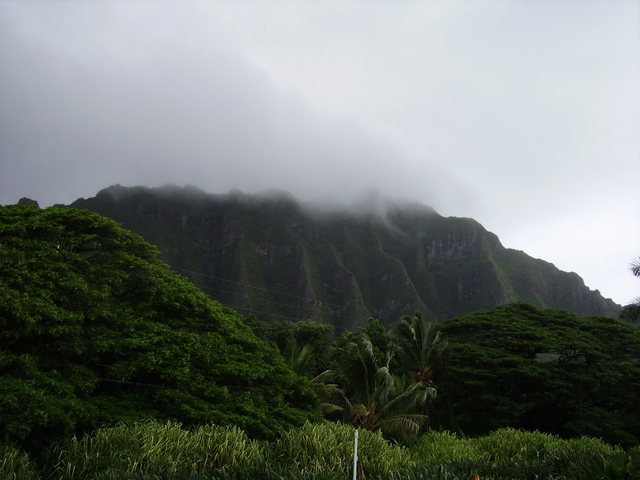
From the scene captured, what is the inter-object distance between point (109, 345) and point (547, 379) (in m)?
19.7

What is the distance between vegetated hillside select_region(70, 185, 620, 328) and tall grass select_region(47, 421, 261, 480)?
61574 millimetres

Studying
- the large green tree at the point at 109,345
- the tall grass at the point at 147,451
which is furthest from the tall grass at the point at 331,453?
the large green tree at the point at 109,345

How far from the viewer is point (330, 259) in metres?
96.9

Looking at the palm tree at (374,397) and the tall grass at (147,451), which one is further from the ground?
the tall grass at (147,451)

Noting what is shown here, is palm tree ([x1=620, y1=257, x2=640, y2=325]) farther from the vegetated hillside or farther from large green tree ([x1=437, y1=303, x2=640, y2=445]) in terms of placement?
the vegetated hillside

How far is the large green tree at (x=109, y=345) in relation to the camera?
29.9ft

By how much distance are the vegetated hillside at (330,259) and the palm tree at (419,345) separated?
153ft

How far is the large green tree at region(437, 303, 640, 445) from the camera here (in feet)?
65.6

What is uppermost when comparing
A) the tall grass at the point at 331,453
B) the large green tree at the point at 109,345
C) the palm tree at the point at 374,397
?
the large green tree at the point at 109,345

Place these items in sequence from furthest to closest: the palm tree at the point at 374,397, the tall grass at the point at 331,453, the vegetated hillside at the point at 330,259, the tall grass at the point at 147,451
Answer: the vegetated hillside at the point at 330,259
the palm tree at the point at 374,397
the tall grass at the point at 331,453
the tall grass at the point at 147,451

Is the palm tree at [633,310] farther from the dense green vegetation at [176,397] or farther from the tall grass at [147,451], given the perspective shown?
the tall grass at [147,451]

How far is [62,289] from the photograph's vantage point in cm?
1057

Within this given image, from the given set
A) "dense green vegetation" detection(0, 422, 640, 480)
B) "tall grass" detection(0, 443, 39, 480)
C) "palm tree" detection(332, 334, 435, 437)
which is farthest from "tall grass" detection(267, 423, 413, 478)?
"palm tree" detection(332, 334, 435, 437)

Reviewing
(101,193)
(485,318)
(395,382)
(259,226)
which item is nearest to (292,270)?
(259,226)
